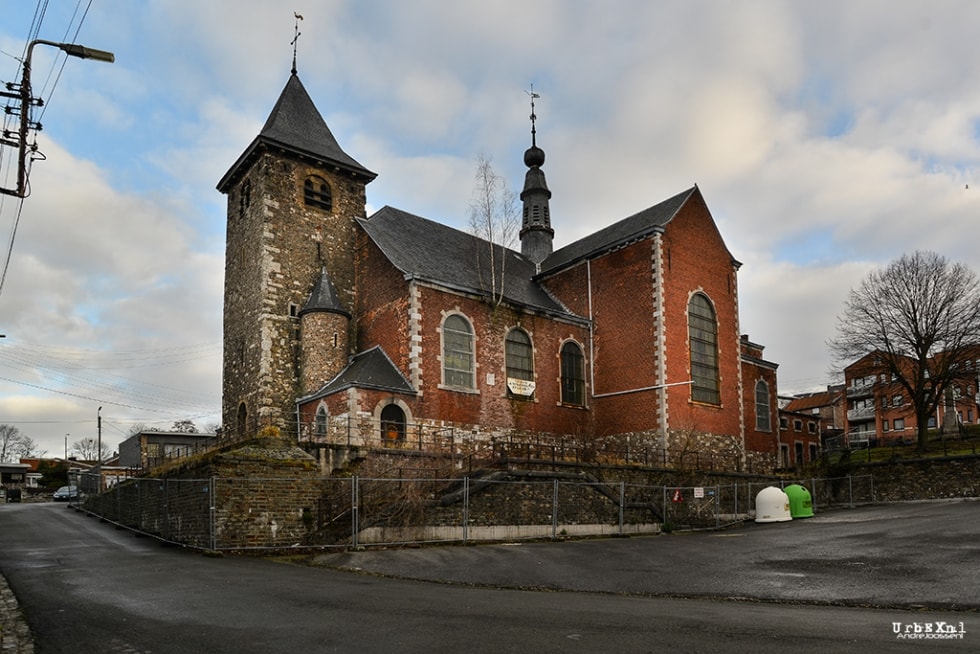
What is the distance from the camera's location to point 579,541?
21.3 meters

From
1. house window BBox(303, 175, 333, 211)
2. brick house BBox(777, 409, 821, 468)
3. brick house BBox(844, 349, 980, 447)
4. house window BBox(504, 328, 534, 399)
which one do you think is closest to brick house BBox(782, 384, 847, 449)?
brick house BBox(844, 349, 980, 447)

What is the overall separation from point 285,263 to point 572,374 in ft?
43.3

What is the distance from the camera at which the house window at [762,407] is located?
3912 centimetres

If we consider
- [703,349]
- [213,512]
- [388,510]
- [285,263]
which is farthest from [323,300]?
[703,349]

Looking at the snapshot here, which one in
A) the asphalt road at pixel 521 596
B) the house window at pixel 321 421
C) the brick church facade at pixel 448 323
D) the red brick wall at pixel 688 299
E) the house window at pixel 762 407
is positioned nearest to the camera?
the asphalt road at pixel 521 596

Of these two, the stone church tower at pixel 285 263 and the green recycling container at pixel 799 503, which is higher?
the stone church tower at pixel 285 263

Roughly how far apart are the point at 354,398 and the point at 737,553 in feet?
43.9

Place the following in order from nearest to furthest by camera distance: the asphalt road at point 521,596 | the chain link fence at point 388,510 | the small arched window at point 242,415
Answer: the asphalt road at point 521,596
the chain link fence at point 388,510
the small arched window at point 242,415

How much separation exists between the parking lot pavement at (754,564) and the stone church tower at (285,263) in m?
12.5

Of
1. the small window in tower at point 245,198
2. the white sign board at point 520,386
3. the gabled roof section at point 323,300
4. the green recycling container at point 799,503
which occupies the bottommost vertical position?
the green recycling container at point 799,503

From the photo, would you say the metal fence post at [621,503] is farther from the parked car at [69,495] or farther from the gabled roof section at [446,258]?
the parked car at [69,495]

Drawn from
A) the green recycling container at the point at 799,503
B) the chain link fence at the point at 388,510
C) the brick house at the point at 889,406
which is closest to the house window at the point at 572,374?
the chain link fence at the point at 388,510

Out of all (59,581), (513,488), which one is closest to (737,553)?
(513,488)

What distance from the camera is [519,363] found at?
31.5 meters
